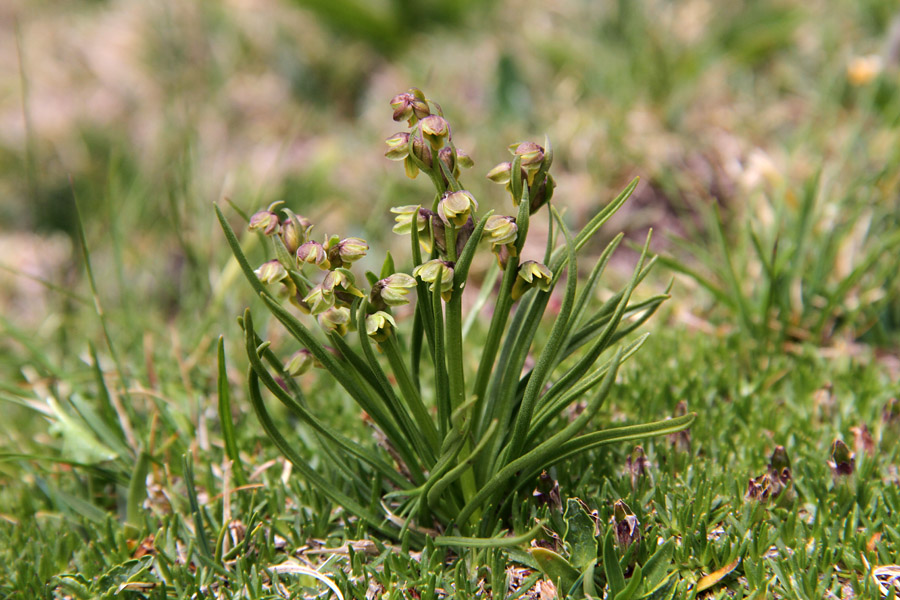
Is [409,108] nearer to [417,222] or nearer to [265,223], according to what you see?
[417,222]

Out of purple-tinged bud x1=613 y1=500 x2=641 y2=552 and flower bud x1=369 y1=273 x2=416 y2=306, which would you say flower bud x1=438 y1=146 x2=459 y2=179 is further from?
purple-tinged bud x1=613 y1=500 x2=641 y2=552

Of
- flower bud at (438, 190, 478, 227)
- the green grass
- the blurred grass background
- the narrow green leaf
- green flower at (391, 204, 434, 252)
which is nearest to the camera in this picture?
flower bud at (438, 190, 478, 227)

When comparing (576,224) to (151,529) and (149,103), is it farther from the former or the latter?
(149,103)

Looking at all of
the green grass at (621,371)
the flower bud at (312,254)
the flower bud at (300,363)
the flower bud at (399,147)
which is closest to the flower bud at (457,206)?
the flower bud at (399,147)

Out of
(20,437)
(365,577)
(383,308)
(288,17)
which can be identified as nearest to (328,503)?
(365,577)

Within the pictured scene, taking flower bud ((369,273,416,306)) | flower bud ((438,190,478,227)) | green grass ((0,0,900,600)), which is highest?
flower bud ((438,190,478,227))

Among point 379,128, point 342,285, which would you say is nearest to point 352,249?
point 342,285

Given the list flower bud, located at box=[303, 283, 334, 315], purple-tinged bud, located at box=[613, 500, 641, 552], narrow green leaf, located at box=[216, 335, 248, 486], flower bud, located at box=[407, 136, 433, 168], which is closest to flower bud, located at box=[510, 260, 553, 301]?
flower bud, located at box=[407, 136, 433, 168]
